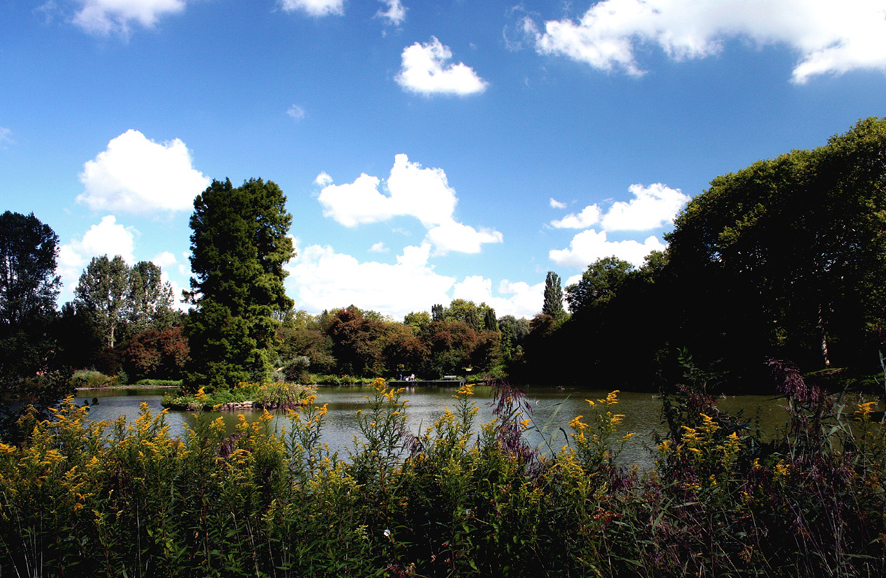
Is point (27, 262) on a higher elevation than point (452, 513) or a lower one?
higher

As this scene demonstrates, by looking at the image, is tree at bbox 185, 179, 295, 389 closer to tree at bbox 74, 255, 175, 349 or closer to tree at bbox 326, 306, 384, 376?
tree at bbox 326, 306, 384, 376

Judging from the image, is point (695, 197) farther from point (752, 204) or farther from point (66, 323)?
point (66, 323)

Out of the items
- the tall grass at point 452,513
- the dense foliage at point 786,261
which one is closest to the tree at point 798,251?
the dense foliage at point 786,261

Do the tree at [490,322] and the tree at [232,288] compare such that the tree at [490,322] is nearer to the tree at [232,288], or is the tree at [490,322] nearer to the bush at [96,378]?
the bush at [96,378]

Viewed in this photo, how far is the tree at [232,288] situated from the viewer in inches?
874

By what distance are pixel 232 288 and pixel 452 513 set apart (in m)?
22.0

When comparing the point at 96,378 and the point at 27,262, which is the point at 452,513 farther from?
the point at 27,262

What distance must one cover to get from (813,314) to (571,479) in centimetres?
2700

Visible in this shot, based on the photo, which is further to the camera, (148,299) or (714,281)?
(148,299)

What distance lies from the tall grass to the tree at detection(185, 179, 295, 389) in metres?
20.3

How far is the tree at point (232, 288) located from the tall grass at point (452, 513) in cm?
2028

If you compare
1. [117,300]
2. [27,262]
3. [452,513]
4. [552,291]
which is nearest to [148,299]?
[117,300]

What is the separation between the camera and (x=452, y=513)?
261 cm

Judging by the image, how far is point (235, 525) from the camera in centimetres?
270
